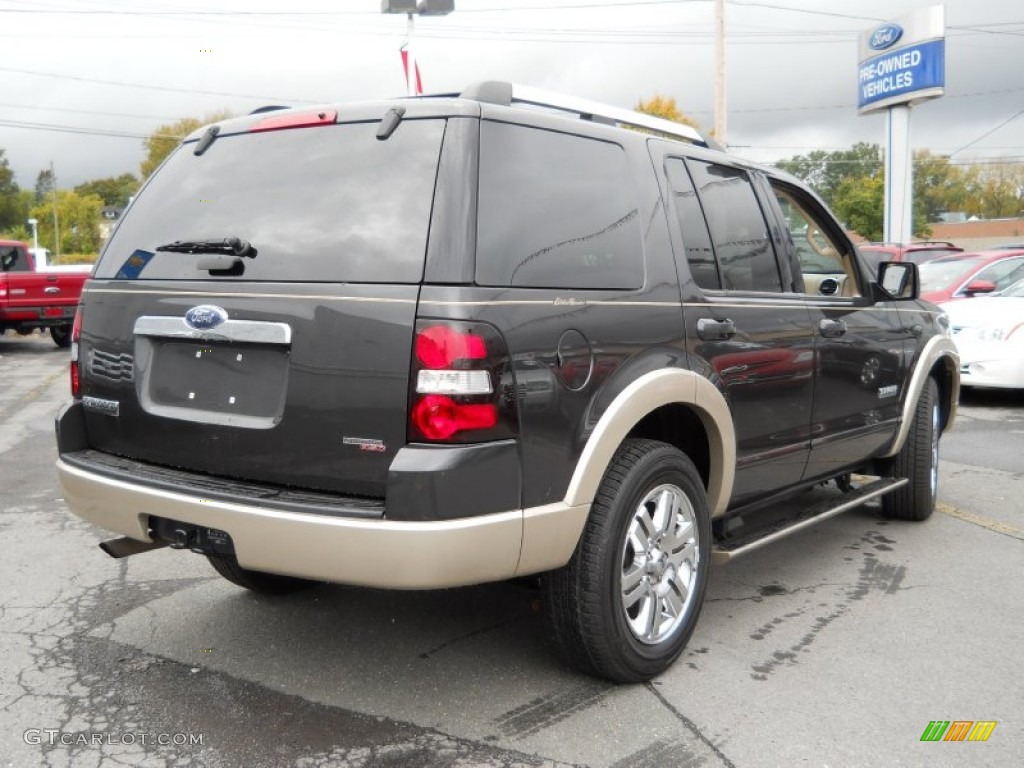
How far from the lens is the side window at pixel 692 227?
12.6 ft

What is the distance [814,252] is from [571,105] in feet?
6.31

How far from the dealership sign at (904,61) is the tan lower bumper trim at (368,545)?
28.3 m

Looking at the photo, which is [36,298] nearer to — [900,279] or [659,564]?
[900,279]

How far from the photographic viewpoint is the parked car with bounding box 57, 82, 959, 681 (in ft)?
9.35

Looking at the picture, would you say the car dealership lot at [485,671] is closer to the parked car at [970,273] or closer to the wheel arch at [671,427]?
the wheel arch at [671,427]

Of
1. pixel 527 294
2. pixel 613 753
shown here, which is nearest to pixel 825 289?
pixel 527 294

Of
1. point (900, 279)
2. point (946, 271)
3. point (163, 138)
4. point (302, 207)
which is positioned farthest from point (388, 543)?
point (163, 138)

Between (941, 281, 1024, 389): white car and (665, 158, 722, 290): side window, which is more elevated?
(665, 158, 722, 290): side window

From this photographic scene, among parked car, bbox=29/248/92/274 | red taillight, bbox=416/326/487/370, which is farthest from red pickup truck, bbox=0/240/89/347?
red taillight, bbox=416/326/487/370

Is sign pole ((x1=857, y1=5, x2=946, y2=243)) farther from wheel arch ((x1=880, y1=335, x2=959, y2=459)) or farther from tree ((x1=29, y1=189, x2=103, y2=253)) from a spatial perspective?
tree ((x1=29, y1=189, x2=103, y2=253))

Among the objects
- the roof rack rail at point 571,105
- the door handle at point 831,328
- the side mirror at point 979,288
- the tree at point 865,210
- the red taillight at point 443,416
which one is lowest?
the red taillight at point 443,416

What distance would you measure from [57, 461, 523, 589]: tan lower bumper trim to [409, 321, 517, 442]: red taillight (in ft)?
0.86

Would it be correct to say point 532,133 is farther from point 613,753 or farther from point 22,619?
point 22,619

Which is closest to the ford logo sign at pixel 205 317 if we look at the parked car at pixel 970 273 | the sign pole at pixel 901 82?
the parked car at pixel 970 273
